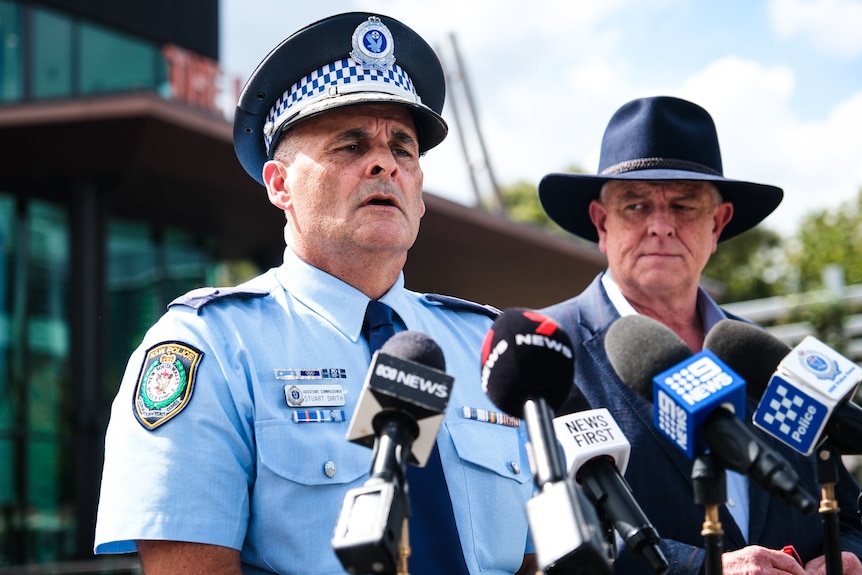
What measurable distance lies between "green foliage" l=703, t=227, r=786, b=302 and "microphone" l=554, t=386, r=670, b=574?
128 feet

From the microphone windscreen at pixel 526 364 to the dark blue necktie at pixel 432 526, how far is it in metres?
0.71

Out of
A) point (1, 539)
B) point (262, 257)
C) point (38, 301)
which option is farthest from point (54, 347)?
point (262, 257)

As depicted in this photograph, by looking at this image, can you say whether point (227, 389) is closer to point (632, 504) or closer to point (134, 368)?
point (134, 368)

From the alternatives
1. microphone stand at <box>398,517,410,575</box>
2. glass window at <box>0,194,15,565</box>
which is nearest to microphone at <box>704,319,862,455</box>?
microphone stand at <box>398,517,410,575</box>

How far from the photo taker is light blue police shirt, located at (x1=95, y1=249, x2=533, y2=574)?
7.23 feet

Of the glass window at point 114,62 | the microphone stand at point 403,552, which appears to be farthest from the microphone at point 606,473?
the glass window at point 114,62

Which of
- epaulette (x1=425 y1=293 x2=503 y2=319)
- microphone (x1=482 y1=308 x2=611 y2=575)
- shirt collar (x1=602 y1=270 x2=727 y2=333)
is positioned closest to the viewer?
microphone (x1=482 y1=308 x2=611 y2=575)

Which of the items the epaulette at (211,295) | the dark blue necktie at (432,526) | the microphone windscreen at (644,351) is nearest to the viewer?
the microphone windscreen at (644,351)

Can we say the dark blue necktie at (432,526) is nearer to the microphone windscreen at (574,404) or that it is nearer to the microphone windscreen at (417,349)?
the microphone windscreen at (574,404)

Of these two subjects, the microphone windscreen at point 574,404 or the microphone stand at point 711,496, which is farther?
the microphone windscreen at point 574,404

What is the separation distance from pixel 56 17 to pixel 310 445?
1363cm

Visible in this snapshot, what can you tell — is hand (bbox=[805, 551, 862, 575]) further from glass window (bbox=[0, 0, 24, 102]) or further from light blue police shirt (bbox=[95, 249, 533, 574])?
glass window (bbox=[0, 0, 24, 102])

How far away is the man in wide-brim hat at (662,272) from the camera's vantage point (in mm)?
2967

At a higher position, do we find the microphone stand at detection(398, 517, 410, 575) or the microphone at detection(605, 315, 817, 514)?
the microphone at detection(605, 315, 817, 514)
